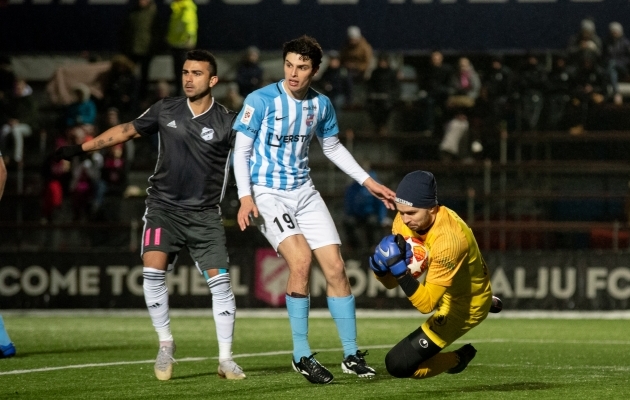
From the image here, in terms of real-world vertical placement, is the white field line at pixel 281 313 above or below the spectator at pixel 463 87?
below

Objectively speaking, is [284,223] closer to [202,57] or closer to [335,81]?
[202,57]

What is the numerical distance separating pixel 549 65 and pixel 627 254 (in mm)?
5565

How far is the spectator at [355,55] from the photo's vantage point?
19.2 m

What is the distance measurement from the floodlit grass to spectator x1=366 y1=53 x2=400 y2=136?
6.45 metres

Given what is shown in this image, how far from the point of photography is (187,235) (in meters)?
7.58

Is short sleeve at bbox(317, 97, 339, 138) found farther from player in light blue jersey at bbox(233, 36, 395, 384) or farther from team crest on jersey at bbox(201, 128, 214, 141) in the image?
team crest on jersey at bbox(201, 128, 214, 141)

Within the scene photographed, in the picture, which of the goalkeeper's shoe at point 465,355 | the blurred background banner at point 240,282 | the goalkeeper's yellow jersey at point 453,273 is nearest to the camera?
the goalkeeper's yellow jersey at point 453,273

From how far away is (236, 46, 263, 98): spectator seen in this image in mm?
19172

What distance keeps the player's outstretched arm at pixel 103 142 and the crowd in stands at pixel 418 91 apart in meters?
10.7

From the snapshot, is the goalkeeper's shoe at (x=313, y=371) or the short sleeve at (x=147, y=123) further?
the short sleeve at (x=147, y=123)

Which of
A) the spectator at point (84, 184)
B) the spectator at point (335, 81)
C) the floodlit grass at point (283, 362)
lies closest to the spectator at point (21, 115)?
the spectator at point (84, 184)

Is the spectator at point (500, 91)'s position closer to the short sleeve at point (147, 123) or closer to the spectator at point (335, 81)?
the spectator at point (335, 81)

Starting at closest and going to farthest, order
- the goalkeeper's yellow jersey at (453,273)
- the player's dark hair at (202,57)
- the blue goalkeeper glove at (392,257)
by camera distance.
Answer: the blue goalkeeper glove at (392,257)
the goalkeeper's yellow jersey at (453,273)
the player's dark hair at (202,57)

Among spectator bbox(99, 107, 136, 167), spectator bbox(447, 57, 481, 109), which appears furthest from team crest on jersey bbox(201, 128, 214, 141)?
spectator bbox(447, 57, 481, 109)
